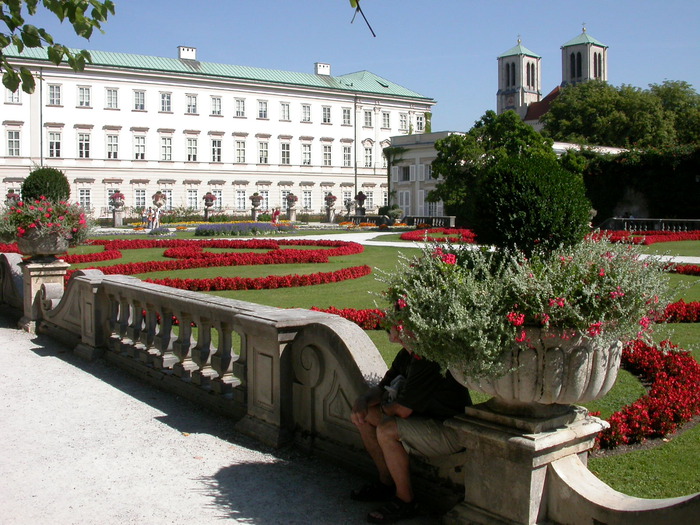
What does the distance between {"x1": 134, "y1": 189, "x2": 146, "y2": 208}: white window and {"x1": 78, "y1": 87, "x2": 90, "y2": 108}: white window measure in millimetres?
7519

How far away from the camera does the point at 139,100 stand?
193 feet

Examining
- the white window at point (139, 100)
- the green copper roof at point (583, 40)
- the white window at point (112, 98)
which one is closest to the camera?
the white window at point (112, 98)

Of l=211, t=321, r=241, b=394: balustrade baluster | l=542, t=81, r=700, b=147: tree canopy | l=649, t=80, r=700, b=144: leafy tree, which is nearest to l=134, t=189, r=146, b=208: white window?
l=542, t=81, r=700, b=147: tree canopy

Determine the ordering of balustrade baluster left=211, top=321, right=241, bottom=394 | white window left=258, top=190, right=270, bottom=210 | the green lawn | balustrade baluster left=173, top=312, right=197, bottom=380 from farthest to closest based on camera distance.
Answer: white window left=258, top=190, right=270, bottom=210
balustrade baluster left=173, top=312, right=197, bottom=380
balustrade baluster left=211, top=321, right=241, bottom=394
the green lawn

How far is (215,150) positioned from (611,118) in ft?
107

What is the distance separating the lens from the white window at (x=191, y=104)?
61.3 m

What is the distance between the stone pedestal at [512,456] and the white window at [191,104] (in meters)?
61.1

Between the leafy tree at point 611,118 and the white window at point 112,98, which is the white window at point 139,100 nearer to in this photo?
the white window at point 112,98

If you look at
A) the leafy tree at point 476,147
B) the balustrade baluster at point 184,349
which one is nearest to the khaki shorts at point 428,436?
the balustrade baluster at point 184,349

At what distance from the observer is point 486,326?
3.12 metres

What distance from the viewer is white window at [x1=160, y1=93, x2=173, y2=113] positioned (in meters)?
59.9

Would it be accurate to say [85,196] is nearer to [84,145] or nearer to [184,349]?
[84,145]

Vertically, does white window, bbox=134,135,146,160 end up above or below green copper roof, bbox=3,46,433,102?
below

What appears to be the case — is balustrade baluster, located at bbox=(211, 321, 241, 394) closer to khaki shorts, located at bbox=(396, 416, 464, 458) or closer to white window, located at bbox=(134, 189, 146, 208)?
khaki shorts, located at bbox=(396, 416, 464, 458)
